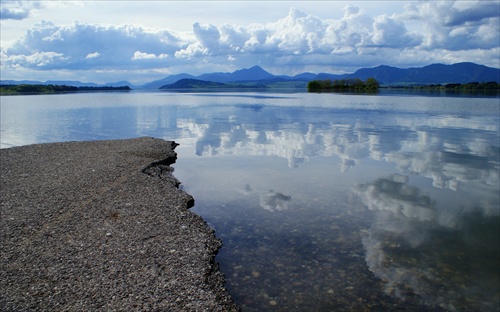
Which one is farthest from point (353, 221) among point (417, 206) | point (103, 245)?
point (103, 245)

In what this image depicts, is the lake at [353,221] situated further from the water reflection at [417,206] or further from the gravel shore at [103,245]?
the gravel shore at [103,245]

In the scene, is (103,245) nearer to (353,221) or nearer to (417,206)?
(353,221)

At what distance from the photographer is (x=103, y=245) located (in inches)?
508

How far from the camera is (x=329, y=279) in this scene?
40.0ft

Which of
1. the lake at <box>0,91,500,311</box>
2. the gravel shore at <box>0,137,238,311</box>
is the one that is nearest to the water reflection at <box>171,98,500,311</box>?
the lake at <box>0,91,500,311</box>

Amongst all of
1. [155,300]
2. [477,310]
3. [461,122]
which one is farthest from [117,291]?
[461,122]

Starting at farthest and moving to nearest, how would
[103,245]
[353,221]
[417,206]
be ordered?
1. [417,206]
2. [353,221]
3. [103,245]

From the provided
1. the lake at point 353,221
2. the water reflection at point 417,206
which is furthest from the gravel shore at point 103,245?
the water reflection at point 417,206

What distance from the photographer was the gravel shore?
32.4ft

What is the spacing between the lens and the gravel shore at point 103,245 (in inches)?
389

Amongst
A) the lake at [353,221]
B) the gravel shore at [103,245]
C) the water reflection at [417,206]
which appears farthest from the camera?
the water reflection at [417,206]

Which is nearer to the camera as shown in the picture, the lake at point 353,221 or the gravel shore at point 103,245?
the gravel shore at point 103,245

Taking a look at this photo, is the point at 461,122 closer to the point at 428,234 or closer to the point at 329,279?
the point at 428,234

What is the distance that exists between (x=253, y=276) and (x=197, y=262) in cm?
198
